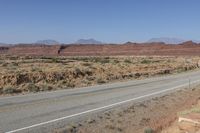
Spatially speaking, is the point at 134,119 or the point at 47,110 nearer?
the point at 134,119

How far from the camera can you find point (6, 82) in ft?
97.9

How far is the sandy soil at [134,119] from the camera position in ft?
38.7

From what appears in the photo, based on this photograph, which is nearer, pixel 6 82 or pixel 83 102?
pixel 83 102

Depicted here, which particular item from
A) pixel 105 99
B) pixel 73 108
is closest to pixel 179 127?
pixel 73 108

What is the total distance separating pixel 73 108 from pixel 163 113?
352 cm

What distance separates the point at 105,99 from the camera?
19.0 metres

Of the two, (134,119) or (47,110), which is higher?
(47,110)

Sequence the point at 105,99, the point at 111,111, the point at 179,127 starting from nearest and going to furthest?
1. the point at 179,127
2. the point at 111,111
3. the point at 105,99

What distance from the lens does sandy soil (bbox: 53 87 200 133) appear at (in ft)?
38.7

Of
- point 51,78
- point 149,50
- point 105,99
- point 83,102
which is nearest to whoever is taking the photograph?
point 83,102

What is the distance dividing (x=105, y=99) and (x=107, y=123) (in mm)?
6247

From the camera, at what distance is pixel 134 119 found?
45.4 ft

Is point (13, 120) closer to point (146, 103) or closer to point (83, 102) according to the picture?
point (83, 102)

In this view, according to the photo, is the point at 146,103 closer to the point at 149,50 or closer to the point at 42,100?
the point at 42,100
